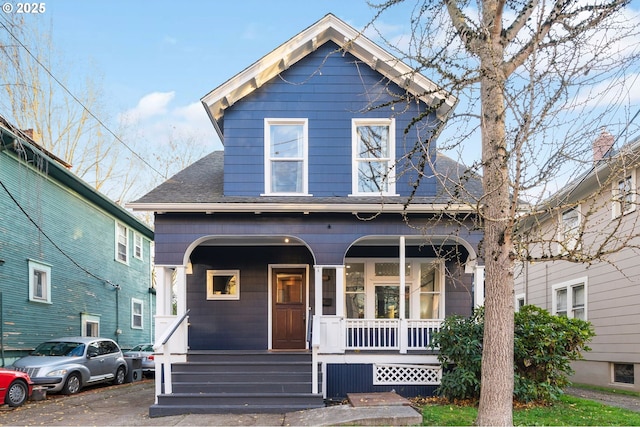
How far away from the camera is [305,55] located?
37.2 feet

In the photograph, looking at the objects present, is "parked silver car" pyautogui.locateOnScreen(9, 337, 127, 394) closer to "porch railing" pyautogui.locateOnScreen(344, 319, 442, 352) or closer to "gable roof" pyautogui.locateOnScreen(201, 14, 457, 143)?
"porch railing" pyautogui.locateOnScreen(344, 319, 442, 352)

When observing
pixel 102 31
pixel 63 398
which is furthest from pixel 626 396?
pixel 102 31

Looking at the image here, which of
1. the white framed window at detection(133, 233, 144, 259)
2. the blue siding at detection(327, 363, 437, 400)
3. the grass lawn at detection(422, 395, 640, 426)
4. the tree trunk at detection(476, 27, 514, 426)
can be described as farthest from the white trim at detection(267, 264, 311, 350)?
the white framed window at detection(133, 233, 144, 259)

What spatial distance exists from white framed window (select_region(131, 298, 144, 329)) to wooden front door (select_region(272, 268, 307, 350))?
1085 centimetres

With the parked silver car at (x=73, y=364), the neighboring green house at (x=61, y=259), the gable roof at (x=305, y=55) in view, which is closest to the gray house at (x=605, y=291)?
the gable roof at (x=305, y=55)

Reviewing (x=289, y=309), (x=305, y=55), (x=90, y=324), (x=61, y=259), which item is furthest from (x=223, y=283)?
(x=90, y=324)

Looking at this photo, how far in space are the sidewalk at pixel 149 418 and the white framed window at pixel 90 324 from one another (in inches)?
256

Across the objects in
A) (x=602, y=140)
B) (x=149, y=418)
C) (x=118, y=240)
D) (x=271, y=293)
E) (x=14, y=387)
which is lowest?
(x=149, y=418)

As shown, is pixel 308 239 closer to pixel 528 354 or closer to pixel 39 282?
pixel 528 354

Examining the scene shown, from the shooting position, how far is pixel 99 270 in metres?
17.9

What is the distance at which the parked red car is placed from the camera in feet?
31.2

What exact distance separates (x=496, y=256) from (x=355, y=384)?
4.85m

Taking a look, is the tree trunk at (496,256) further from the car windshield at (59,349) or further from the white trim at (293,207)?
the car windshield at (59,349)

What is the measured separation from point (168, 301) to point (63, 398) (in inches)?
139
